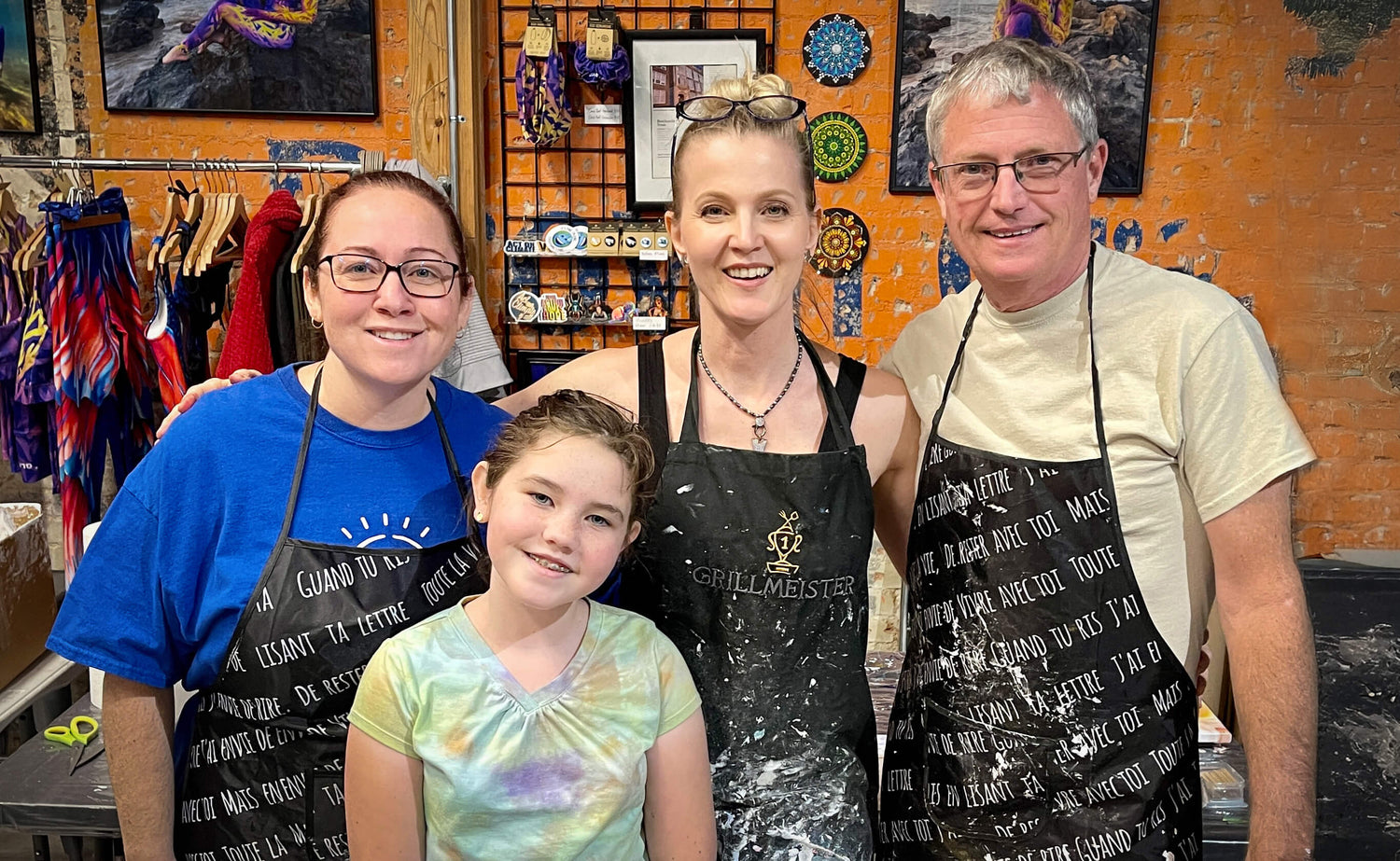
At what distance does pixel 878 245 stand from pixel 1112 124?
35.4 inches

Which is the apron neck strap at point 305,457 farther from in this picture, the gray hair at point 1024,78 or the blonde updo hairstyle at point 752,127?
the gray hair at point 1024,78

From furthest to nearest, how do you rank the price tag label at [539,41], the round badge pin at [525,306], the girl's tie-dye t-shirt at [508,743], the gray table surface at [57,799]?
the round badge pin at [525,306], the price tag label at [539,41], the gray table surface at [57,799], the girl's tie-dye t-shirt at [508,743]

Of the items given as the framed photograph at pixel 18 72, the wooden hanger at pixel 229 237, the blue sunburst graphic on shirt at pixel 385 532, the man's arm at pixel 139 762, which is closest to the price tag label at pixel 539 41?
the wooden hanger at pixel 229 237

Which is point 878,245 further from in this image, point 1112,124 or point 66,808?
point 66,808

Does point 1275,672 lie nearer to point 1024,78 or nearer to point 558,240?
point 1024,78

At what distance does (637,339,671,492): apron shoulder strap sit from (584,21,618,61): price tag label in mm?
1973

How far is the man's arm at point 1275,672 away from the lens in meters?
1.48

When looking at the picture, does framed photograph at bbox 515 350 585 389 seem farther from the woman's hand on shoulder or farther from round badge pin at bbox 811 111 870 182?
the woman's hand on shoulder

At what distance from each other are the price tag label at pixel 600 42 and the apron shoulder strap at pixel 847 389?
6.64 feet

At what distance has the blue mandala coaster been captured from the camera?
11.8ft

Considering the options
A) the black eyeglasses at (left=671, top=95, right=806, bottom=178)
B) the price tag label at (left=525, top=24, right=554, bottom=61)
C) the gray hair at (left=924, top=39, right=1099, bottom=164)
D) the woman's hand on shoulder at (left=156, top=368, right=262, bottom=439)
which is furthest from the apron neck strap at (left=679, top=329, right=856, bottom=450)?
the price tag label at (left=525, top=24, right=554, bottom=61)

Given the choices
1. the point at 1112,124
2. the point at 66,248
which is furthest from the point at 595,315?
the point at 1112,124

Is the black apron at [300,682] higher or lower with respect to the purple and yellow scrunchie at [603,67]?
lower

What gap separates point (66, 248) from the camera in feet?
10.2
